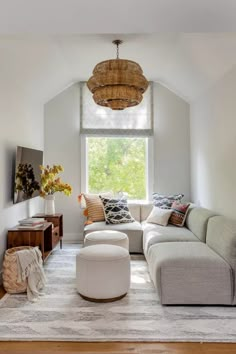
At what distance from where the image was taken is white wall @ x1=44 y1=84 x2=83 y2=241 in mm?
5398

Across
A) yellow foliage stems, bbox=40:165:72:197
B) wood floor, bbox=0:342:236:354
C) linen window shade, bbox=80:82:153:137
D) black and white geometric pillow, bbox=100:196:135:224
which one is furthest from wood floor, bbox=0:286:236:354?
linen window shade, bbox=80:82:153:137

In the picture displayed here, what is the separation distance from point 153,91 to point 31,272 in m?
3.90

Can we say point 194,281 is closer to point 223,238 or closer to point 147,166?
point 223,238

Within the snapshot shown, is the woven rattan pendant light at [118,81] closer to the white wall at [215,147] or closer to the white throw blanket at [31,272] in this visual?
the white wall at [215,147]

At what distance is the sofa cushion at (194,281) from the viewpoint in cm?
273

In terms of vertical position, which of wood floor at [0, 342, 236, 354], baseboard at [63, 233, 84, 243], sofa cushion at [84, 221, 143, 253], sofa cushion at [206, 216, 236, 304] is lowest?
wood floor at [0, 342, 236, 354]

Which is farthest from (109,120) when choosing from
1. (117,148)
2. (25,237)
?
(25,237)

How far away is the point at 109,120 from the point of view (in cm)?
540

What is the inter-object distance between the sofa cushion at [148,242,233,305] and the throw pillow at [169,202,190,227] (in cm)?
160

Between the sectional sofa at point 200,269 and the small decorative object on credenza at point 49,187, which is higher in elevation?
the small decorative object on credenza at point 49,187

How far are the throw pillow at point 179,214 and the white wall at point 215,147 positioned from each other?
1.22 feet

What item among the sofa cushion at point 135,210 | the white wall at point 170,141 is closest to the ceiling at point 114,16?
the sofa cushion at point 135,210

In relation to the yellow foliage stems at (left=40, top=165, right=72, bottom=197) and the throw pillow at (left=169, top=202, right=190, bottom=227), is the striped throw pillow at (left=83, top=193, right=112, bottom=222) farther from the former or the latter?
the throw pillow at (left=169, top=202, right=190, bottom=227)

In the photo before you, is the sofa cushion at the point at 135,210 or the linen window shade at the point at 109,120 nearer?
the sofa cushion at the point at 135,210
